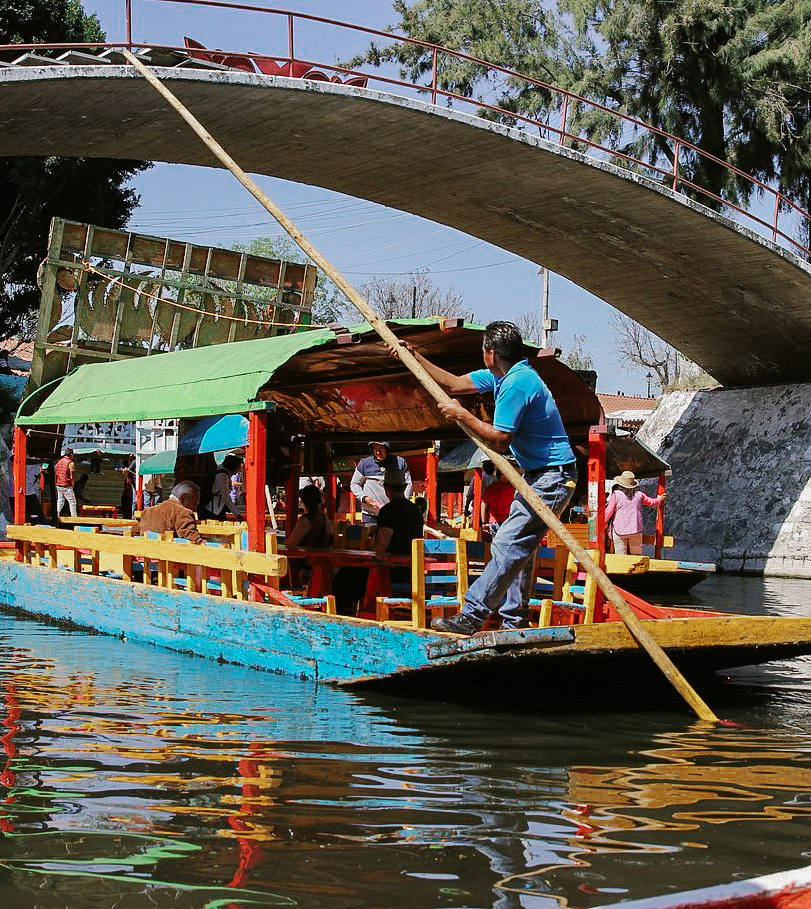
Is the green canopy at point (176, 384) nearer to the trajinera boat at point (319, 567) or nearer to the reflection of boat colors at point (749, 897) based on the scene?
the trajinera boat at point (319, 567)

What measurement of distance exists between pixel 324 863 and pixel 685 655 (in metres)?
Result: 3.49

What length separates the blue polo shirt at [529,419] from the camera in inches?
257

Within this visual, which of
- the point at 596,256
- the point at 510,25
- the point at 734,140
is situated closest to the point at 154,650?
the point at 596,256

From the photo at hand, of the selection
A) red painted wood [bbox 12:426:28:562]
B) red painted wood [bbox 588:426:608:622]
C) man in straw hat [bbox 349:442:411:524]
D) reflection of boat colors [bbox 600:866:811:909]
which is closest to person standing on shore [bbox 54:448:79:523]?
man in straw hat [bbox 349:442:411:524]

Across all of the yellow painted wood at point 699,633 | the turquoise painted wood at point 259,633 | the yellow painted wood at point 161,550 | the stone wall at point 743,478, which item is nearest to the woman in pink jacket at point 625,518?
the stone wall at point 743,478

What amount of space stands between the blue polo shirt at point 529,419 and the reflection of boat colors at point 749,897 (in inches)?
150

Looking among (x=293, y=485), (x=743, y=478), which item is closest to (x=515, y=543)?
(x=293, y=485)

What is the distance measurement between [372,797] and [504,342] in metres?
2.83

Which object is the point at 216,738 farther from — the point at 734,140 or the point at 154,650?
the point at 734,140

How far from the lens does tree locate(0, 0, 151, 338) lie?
25.3m

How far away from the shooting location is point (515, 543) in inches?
260

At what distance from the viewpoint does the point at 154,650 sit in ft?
30.4

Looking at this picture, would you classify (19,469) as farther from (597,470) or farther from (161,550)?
(597,470)

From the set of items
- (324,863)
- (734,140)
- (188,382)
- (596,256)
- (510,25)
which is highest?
(510,25)
